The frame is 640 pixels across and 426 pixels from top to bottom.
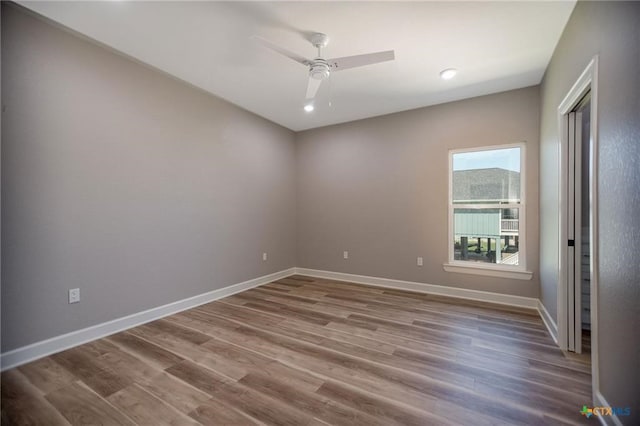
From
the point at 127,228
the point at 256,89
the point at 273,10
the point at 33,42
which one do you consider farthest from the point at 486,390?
the point at 33,42

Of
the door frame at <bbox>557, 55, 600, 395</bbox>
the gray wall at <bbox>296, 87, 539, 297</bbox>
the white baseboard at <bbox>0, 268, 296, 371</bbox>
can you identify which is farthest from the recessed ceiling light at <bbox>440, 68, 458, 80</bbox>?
the white baseboard at <bbox>0, 268, 296, 371</bbox>

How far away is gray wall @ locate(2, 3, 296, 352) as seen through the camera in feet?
6.97

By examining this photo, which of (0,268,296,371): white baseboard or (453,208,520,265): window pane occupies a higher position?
(453,208,520,265): window pane

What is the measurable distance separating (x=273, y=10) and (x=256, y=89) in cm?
143

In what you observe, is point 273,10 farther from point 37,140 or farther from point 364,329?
point 364,329

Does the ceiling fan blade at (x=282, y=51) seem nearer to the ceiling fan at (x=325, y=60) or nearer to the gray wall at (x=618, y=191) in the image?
the ceiling fan at (x=325, y=60)

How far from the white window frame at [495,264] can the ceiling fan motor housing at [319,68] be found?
2358mm

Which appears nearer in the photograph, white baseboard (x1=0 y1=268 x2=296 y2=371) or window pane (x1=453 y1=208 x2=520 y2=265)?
white baseboard (x1=0 y1=268 x2=296 y2=371)

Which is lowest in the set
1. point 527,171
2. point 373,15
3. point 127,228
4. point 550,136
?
point 127,228

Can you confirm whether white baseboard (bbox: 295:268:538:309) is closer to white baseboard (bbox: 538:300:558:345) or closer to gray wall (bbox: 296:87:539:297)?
gray wall (bbox: 296:87:539:297)

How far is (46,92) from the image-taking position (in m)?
2.25

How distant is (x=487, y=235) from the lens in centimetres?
369

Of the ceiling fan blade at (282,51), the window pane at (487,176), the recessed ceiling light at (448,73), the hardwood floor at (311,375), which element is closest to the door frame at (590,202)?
the hardwood floor at (311,375)

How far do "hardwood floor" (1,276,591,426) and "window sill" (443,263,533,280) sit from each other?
0.55 meters
